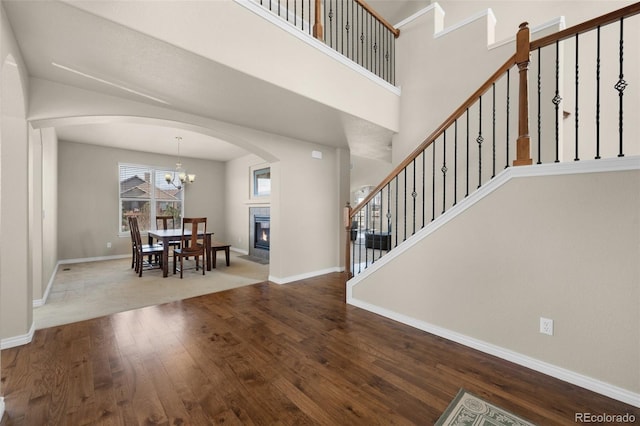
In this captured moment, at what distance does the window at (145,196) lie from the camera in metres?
6.66

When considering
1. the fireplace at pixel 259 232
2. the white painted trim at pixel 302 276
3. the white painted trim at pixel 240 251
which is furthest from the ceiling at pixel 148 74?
the white painted trim at pixel 240 251

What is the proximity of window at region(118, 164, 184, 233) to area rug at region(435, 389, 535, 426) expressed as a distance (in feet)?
24.7

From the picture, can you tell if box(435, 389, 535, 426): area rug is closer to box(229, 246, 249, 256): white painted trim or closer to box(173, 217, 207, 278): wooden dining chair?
box(173, 217, 207, 278): wooden dining chair

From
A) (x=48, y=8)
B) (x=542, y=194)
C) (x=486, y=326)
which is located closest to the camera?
(x=48, y=8)

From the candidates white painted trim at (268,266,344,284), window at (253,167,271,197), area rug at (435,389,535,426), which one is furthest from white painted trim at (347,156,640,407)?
window at (253,167,271,197)

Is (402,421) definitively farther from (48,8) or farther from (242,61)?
(48,8)

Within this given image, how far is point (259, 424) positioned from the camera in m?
1.50

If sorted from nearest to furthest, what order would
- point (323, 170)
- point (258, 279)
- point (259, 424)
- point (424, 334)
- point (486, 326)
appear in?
point (259, 424) < point (486, 326) < point (424, 334) < point (258, 279) < point (323, 170)

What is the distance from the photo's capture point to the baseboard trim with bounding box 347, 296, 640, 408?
171 cm

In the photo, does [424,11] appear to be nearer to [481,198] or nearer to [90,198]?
[481,198]

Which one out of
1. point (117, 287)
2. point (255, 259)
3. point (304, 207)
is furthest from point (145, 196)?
point (304, 207)

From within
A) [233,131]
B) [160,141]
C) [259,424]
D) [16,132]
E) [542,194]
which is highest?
[160,141]

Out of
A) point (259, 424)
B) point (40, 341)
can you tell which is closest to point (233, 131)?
point (40, 341)

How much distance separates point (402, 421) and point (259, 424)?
802 millimetres
